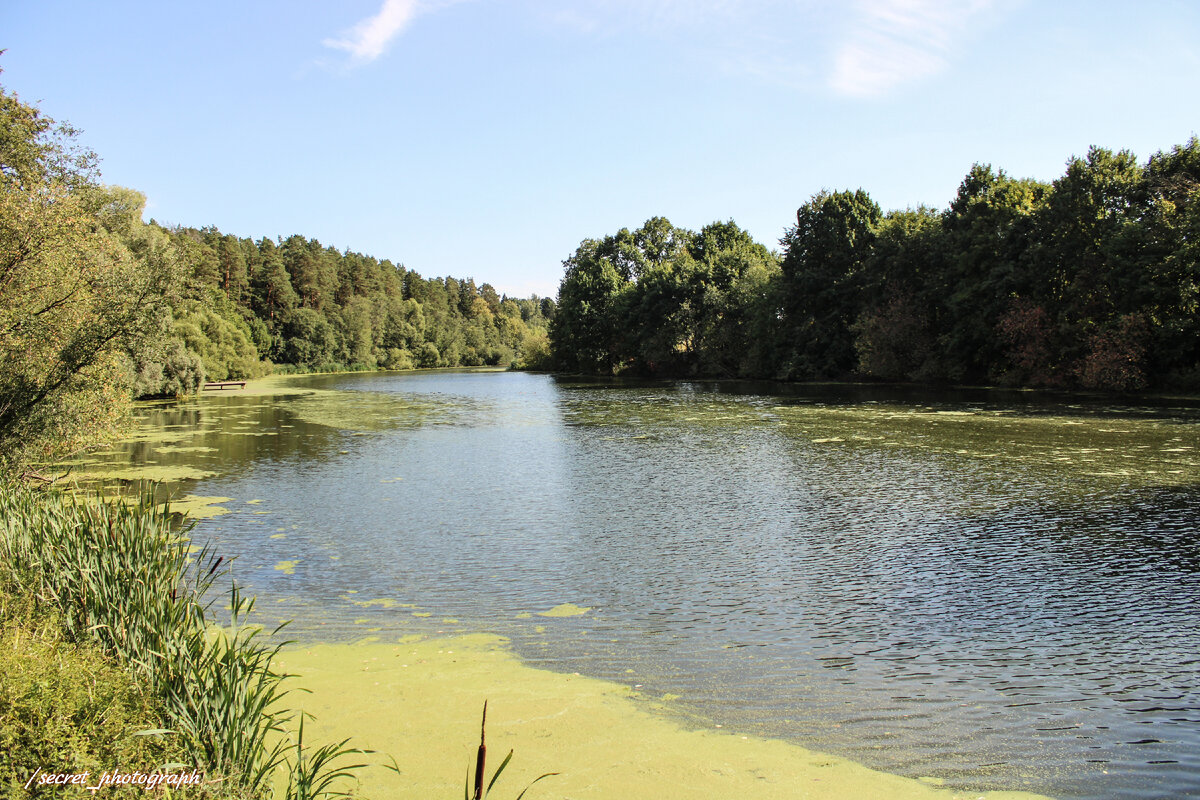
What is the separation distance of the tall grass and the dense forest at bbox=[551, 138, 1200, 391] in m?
38.7

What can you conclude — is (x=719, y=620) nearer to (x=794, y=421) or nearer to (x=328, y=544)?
(x=328, y=544)

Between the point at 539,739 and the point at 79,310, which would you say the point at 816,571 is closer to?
the point at 539,739

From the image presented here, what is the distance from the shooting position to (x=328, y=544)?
12242 millimetres

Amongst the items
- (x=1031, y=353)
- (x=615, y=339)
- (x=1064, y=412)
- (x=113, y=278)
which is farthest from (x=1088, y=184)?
(x=615, y=339)

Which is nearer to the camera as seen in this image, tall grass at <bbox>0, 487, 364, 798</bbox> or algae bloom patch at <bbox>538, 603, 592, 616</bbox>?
tall grass at <bbox>0, 487, 364, 798</bbox>

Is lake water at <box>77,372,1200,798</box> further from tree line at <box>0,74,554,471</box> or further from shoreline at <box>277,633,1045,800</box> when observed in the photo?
tree line at <box>0,74,554,471</box>

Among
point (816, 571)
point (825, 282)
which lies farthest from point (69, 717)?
point (825, 282)

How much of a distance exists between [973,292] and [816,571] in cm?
3881

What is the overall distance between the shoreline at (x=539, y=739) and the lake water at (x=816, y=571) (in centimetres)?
33

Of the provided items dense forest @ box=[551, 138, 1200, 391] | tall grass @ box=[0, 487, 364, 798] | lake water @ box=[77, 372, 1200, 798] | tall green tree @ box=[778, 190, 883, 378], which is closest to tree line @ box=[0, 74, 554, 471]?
lake water @ box=[77, 372, 1200, 798]

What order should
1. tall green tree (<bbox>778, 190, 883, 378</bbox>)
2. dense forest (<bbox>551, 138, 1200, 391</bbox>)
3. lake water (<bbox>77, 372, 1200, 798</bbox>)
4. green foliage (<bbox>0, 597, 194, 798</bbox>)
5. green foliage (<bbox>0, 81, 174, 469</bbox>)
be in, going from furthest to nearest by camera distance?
tall green tree (<bbox>778, 190, 883, 378</bbox>) < dense forest (<bbox>551, 138, 1200, 391</bbox>) < green foliage (<bbox>0, 81, 174, 469</bbox>) < lake water (<bbox>77, 372, 1200, 798</bbox>) < green foliage (<bbox>0, 597, 194, 798</bbox>)

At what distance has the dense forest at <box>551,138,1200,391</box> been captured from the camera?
35062mm

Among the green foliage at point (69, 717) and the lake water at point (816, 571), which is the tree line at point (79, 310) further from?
the green foliage at point (69, 717)

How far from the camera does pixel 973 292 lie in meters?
43.4
